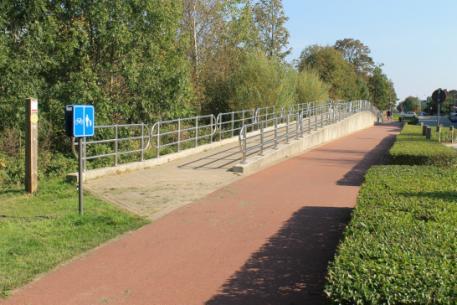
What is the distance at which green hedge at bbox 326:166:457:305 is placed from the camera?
11.5 feet

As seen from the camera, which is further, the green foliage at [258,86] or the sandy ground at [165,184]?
the green foliage at [258,86]

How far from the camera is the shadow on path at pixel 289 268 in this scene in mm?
4727

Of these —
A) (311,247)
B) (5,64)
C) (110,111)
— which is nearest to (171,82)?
(110,111)

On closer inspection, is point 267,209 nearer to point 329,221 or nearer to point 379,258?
point 329,221

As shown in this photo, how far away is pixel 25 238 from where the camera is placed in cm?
666

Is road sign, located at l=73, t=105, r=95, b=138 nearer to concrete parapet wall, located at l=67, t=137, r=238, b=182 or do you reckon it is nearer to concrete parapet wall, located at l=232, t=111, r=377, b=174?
concrete parapet wall, located at l=67, t=137, r=238, b=182

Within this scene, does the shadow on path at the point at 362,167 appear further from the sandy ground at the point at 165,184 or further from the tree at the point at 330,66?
the tree at the point at 330,66

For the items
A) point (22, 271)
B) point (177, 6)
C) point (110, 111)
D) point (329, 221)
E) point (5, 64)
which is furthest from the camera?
point (177, 6)

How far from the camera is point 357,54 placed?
284 ft

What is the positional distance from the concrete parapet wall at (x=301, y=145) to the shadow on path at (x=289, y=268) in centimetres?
524

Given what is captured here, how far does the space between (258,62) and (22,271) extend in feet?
75.2

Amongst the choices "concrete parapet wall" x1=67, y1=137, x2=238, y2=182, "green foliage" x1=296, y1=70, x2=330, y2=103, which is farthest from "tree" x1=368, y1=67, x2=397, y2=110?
"concrete parapet wall" x1=67, y1=137, x2=238, y2=182

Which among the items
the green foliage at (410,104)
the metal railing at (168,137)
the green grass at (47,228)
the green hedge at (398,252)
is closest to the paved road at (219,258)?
the green grass at (47,228)

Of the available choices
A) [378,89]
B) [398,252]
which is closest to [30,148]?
[398,252]
